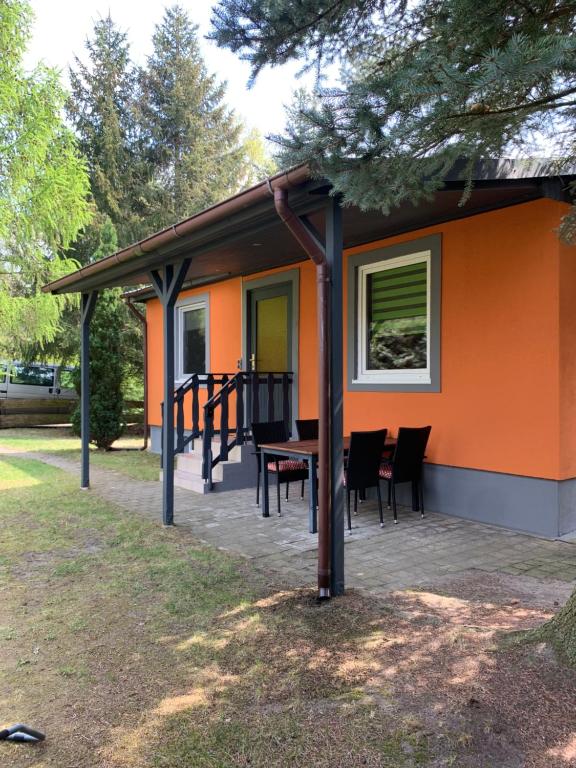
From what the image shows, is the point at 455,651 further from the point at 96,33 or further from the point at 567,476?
the point at 96,33

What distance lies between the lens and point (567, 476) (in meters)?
4.73

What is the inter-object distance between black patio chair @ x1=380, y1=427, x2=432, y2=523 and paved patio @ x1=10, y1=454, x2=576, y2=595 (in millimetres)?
383

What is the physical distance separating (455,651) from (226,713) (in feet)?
3.51

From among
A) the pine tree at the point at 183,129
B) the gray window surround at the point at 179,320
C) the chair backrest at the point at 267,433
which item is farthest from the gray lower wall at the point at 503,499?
the pine tree at the point at 183,129

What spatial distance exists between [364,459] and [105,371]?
7875mm

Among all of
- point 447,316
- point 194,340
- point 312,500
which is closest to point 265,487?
point 312,500

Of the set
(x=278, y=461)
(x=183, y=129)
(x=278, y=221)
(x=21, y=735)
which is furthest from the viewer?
(x=183, y=129)

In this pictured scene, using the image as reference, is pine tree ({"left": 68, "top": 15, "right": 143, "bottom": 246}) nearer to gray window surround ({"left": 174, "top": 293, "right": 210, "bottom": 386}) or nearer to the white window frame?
gray window surround ({"left": 174, "top": 293, "right": 210, "bottom": 386})

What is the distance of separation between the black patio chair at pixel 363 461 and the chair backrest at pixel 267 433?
4.26 ft

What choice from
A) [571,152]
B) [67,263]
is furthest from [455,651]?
[67,263]

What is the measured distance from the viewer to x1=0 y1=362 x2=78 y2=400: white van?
16.3 meters

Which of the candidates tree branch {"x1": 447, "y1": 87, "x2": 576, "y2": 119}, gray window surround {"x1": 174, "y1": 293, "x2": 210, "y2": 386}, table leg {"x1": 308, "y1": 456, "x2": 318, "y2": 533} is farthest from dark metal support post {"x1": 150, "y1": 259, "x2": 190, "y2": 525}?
gray window surround {"x1": 174, "y1": 293, "x2": 210, "y2": 386}

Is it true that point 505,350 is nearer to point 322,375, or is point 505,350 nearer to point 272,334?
point 322,375

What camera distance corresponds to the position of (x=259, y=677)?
2467mm
